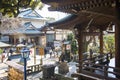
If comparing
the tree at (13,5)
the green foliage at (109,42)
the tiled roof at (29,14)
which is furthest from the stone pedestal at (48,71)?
the tiled roof at (29,14)

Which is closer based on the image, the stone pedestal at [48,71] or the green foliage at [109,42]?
the stone pedestal at [48,71]

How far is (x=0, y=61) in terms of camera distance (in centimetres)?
2119

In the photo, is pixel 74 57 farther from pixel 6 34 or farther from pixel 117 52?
pixel 6 34

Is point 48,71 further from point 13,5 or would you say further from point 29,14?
point 29,14

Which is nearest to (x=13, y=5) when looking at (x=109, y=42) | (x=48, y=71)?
(x=48, y=71)

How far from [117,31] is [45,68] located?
19.3 ft

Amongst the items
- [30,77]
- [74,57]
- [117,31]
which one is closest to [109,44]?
[74,57]

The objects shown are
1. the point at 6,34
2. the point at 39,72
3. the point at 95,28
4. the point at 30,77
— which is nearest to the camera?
the point at 95,28

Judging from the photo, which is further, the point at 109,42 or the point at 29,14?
the point at 29,14

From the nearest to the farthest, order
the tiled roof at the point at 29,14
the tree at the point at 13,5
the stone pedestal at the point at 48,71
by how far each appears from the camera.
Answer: the tree at the point at 13,5 < the stone pedestal at the point at 48,71 < the tiled roof at the point at 29,14

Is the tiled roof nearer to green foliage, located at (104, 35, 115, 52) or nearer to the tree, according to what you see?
green foliage, located at (104, 35, 115, 52)

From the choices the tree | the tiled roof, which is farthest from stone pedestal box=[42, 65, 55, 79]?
the tiled roof

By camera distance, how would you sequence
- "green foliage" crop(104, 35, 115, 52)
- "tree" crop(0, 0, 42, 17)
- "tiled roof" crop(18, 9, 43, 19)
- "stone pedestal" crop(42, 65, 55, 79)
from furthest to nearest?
1. "tiled roof" crop(18, 9, 43, 19)
2. "green foliage" crop(104, 35, 115, 52)
3. "stone pedestal" crop(42, 65, 55, 79)
4. "tree" crop(0, 0, 42, 17)

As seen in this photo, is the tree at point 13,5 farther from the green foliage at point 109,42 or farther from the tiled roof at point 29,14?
the tiled roof at point 29,14
